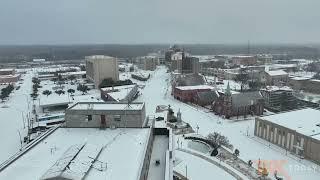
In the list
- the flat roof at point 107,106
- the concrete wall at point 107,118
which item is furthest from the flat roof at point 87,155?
the flat roof at point 107,106

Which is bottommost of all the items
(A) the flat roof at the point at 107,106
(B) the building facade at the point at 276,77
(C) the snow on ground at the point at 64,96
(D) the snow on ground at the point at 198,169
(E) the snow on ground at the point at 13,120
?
(D) the snow on ground at the point at 198,169

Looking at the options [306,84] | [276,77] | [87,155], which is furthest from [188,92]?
[87,155]

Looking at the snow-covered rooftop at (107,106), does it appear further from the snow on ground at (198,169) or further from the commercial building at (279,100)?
the commercial building at (279,100)

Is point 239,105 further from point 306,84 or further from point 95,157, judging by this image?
point 95,157

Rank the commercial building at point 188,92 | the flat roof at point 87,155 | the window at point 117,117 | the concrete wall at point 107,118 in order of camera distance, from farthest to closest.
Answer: the commercial building at point 188,92 → the window at point 117,117 → the concrete wall at point 107,118 → the flat roof at point 87,155

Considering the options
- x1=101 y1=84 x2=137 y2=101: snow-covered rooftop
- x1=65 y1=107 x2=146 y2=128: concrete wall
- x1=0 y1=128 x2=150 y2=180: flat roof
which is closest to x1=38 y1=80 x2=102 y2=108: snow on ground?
x1=101 y1=84 x2=137 y2=101: snow-covered rooftop

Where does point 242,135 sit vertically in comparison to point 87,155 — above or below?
below

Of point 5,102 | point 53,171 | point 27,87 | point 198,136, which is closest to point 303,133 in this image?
point 198,136

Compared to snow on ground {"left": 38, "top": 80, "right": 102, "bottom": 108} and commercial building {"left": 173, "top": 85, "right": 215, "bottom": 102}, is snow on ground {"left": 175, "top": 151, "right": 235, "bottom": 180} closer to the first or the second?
commercial building {"left": 173, "top": 85, "right": 215, "bottom": 102}
